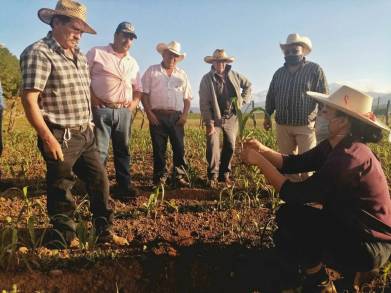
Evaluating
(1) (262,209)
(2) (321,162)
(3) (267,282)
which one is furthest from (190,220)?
(2) (321,162)

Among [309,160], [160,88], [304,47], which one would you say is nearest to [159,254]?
[309,160]

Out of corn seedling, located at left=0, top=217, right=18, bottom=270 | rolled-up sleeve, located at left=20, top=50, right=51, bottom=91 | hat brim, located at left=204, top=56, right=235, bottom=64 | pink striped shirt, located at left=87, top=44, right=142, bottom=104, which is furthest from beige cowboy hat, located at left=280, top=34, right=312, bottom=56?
corn seedling, located at left=0, top=217, right=18, bottom=270

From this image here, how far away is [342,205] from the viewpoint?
2.36 meters

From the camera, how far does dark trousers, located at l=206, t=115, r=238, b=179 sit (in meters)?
5.22

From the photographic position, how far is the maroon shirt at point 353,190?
2262 millimetres

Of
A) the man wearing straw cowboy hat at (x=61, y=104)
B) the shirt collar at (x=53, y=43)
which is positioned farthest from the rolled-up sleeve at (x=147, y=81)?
the shirt collar at (x=53, y=43)

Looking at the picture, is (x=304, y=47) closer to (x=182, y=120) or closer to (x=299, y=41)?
(x=299, y=41)

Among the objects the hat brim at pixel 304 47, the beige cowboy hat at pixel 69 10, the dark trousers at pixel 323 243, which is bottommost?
the dark trousers at pixel 323 243

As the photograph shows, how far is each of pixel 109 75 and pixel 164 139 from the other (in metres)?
1.25

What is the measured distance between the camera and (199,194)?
4.66 metres

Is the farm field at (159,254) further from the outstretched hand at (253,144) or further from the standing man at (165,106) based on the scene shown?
the standing man at (165,106)

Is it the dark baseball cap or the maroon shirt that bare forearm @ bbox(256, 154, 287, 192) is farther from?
the dark baseball cap

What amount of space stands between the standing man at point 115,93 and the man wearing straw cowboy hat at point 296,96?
1831 millimetres

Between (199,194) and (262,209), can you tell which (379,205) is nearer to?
(262,209)
